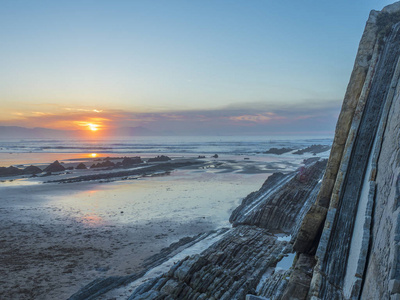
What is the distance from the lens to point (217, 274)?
8852 mm

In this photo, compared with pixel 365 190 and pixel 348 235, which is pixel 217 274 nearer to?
pixel 348 235

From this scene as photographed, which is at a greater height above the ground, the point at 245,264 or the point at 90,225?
the point at 245,264

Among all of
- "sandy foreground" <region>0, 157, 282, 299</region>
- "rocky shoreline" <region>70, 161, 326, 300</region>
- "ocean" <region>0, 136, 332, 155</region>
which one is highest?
"ocean" <region>0, 136, 332, 155</region>

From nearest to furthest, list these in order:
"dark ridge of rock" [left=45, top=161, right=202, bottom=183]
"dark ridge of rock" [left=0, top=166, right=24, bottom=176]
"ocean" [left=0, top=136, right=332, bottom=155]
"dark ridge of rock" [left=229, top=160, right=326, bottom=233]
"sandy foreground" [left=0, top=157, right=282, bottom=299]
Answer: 1. "sandy foreground" [left=0, top=157, right=282, bottom=299]
2. "dark ridge of rock" [left=229, top=160, right=326, bottom=233]
3. "dark ridge of rock" [left=45, top=161, right=202, bottom=183]
4. "dark ridge of rock" [left=0, top=166, right=24, bottom=176]
5. "ocean" [left=0, top=136, right=332, bottom=155]

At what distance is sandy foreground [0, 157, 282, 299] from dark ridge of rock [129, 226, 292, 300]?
336 cm

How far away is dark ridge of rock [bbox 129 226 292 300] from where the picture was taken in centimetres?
812

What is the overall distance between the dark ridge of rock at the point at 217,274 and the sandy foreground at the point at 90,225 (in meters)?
3.36

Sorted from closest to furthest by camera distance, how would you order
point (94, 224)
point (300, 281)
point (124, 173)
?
point (300, 281)
point (94, 224)
point (124, 173)

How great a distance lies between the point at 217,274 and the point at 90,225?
10306 millimetres

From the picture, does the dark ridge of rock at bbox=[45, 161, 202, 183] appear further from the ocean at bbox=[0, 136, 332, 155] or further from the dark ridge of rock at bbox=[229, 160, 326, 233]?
the ocean at bbox=[0, 136, 332, 155]

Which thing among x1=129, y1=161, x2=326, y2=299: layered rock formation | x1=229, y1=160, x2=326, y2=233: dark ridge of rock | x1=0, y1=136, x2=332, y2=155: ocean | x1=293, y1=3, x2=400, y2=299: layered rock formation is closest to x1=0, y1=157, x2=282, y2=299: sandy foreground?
x1=229, y1=160, x2=326, y2=233: dark ridge of rock

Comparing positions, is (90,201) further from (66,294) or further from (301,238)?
(301,238)

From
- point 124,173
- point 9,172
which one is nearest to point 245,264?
point 124,173

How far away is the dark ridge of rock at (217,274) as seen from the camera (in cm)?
812
